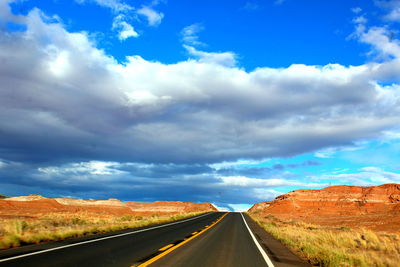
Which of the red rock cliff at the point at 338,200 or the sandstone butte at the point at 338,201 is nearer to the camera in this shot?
the sandstone butte at the point at 338,201

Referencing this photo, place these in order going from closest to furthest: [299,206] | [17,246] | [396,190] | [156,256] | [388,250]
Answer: [156,256] < [17,246] < [388,250] < [396,190] < [299,206]

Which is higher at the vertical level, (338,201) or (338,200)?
(338,200)

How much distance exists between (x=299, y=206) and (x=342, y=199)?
15.2 m

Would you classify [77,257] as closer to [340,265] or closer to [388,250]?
[340,265]

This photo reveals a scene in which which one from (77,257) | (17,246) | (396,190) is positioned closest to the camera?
(77,257)

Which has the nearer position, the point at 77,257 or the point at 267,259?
the point at 77,257

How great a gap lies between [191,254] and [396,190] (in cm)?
12325

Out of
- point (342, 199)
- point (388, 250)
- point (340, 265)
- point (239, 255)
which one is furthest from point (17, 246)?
point (342, 199)

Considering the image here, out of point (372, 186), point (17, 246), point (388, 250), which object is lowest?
point (388, 250)

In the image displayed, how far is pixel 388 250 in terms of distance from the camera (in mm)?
15258

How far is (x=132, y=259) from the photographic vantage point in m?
8.87

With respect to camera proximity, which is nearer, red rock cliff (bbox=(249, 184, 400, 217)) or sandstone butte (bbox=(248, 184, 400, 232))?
sandstone butte (bbox=(248, 184, 400, 232))

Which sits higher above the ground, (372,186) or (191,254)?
(372,186)

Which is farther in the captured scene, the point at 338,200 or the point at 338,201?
the point at 338,200
